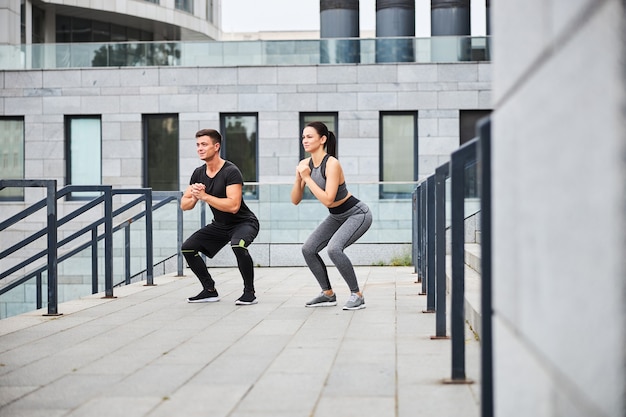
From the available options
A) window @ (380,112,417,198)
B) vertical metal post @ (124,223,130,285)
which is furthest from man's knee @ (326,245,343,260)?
window @ (380,112,417,198)

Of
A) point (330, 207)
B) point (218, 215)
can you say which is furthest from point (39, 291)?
point (330, 207)

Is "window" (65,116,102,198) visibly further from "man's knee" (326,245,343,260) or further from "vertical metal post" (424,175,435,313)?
"vertical metal post" (424,175,435,313)

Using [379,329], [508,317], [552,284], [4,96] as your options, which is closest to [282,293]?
[379,329]

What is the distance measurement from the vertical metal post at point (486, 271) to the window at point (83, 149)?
63.4ft

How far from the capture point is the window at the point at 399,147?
2134 centimetres

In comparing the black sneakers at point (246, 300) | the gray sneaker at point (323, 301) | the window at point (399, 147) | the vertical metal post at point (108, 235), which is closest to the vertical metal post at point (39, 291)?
the vertical metal post at point (108, 235)

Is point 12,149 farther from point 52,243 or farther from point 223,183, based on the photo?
point 52,243

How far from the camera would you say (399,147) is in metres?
21.3

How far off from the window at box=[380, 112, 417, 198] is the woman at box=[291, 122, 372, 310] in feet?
41.6

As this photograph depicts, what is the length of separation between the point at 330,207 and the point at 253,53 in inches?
531

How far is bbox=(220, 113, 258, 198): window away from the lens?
71.1 ft

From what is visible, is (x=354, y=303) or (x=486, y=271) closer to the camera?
(x=486, y=271)

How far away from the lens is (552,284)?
1.92m

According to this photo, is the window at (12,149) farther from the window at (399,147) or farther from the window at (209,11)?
the window at (209,11)
